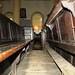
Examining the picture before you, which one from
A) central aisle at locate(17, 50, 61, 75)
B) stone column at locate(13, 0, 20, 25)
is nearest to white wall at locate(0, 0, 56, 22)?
stone column at locate(13, 0, 20, 25)

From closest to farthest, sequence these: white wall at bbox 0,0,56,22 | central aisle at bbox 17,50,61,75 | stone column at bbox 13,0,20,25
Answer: central aisle at bbox 17,50,61,75, stone column at bbox 13,0,20,25, white wall at bbox 0,0,56,22

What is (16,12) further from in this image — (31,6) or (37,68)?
(37,68)

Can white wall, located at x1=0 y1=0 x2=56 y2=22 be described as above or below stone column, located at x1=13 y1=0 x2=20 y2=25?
above

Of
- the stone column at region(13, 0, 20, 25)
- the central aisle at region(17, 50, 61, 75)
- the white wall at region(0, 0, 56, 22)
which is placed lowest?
the central aisle at region(17, 50, 61, 75)

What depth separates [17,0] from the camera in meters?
9.37

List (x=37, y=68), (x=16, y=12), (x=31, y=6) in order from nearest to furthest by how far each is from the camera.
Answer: (x=37, y=68) → (x=16, y=12) → (x=31, y=6)

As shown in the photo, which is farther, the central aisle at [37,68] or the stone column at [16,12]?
the stone column at [16,12]

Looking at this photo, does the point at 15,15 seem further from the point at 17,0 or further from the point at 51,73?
the point at 51,73

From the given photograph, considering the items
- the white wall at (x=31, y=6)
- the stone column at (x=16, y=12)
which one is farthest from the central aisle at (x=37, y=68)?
the white wall at (x=31, y=6)

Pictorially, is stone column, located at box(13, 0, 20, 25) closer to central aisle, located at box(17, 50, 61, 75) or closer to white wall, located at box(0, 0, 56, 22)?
white wall, located at box(0, 0, 56, 22)

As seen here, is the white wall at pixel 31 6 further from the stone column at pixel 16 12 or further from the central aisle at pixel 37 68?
the central aisle at pixel 37 68

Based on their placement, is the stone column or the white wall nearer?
the stone column

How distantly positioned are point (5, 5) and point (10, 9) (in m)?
0.91

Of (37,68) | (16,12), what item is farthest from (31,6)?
(37,68)
